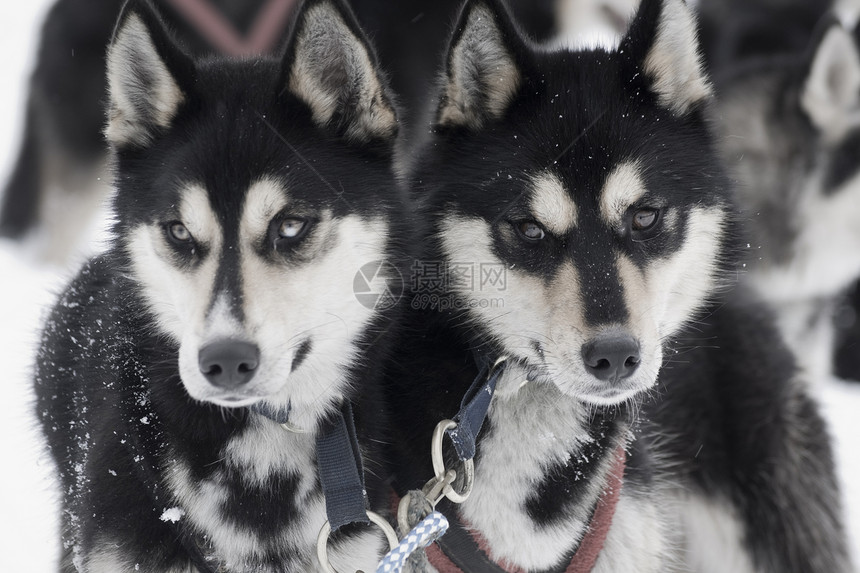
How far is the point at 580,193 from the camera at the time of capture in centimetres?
197

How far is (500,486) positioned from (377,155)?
829 millimetres

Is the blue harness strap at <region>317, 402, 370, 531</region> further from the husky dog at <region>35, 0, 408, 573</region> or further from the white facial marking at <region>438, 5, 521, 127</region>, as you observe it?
the white facial marking at <region>438, 5, 521, 127</region>

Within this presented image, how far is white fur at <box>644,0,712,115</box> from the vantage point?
211cm

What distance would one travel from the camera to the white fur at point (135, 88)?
1.89 m

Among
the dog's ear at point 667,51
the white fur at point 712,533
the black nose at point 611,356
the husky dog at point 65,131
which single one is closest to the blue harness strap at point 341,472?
the black nose at point 611,356

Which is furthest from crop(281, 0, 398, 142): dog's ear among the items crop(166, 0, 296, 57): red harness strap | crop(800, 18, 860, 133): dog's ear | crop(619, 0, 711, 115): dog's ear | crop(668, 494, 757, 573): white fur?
crop(800, 18, 860, 133): dog's ear

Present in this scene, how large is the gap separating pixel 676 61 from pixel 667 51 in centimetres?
4

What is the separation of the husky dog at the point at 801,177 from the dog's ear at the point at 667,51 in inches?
89.3

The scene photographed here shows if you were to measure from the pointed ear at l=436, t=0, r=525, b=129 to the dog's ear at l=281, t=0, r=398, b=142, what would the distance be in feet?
0.56

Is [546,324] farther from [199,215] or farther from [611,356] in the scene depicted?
[199,215]

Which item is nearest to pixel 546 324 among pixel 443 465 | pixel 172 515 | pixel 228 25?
pixel 443 465

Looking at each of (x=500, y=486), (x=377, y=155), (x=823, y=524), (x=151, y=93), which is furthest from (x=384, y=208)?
(x=823, y=524)

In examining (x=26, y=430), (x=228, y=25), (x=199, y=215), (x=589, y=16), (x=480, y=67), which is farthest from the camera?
(x=589, y=16)

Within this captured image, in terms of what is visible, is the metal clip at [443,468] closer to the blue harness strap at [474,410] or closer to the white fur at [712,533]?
the blue harness strap at [474,410]
